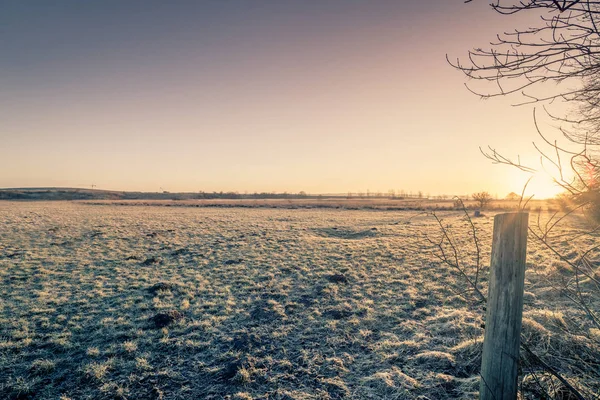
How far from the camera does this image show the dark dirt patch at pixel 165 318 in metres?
7.21

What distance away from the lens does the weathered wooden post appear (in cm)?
221

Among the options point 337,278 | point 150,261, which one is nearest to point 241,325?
point 337,278

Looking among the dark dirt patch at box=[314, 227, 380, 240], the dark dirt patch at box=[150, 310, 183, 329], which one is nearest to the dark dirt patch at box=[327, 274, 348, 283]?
the dark dirt patch at box=[150, 310, 183, 329]

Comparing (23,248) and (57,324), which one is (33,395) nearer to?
(57,324)

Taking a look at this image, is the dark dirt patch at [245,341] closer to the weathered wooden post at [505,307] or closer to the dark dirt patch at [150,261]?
the weathered wooden post at [505,307]

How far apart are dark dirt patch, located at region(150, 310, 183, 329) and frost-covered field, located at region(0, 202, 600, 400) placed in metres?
0.03

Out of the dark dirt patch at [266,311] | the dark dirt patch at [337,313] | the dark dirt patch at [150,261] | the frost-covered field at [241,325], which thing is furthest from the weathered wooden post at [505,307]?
the dark dirt patch at [150,261]

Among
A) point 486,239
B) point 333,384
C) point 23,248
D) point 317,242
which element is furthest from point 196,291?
point 486,239

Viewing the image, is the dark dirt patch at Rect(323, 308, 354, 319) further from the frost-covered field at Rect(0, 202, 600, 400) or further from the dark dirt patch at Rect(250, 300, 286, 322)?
the dark dirt patch at Rect(250, 300, 286, 322)

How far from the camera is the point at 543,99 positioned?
2.35 meters

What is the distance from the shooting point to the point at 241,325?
7.21m

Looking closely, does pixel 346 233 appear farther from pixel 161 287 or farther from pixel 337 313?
pixel 161 287

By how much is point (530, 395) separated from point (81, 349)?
310 inches

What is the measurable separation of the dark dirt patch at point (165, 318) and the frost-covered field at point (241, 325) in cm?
3
